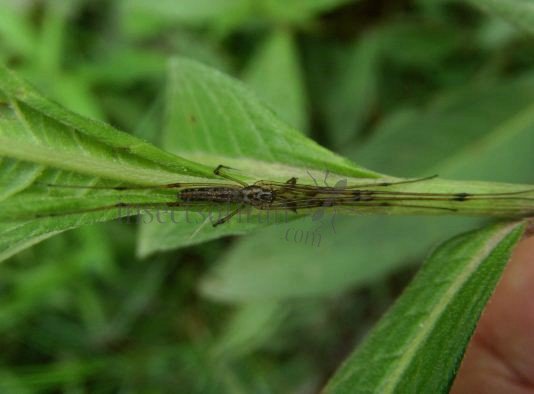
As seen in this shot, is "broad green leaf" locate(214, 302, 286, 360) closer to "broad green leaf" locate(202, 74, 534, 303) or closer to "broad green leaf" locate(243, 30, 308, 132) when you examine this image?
"broad green leaf" locate(202, 74, 534, 303)

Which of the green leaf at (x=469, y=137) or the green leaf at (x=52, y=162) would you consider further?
the green leaf at (x=469, y=137)

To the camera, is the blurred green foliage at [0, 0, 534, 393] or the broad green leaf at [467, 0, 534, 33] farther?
the blurred green foliage at [0, 0, 534, 393]

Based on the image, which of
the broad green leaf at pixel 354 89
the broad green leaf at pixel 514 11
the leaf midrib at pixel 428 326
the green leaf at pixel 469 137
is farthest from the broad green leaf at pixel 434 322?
the broad green leaf at pixel 354 89

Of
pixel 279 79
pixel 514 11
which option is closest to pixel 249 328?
pixel 279 79

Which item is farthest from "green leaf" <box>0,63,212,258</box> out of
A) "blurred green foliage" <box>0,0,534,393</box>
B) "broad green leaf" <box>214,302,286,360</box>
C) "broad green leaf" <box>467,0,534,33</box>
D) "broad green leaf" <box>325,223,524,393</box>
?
"broad green leaf" <box>214,302,286,360</box>

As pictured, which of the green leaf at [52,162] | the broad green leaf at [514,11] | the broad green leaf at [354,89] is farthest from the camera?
the broad green leaf at [354,89]

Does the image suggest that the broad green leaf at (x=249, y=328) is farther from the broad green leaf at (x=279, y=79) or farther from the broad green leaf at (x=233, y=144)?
the broad green leaf at (x=233, y=144)
